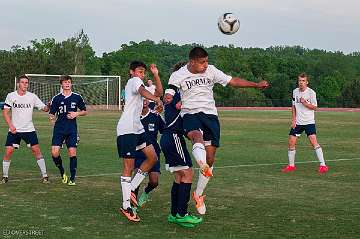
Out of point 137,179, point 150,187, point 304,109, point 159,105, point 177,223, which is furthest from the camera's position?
point 304,109

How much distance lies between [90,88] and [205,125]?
5794 cm

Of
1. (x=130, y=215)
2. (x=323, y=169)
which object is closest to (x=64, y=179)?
(x=130, y=215)

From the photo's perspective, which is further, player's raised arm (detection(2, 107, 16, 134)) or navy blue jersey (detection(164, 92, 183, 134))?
player's raised arm (detection(2, 107, 16, 134))

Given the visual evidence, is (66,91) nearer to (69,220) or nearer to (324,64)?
(69,220)

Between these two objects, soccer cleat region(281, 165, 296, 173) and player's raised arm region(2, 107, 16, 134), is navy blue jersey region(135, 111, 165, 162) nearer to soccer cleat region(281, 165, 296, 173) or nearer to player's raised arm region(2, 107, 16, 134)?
player's raised arm region(2, 107, 16, 134)

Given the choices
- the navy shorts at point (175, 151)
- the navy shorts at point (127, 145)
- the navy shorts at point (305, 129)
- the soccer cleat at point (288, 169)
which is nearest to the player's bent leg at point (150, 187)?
the navy shorts at point (127, 145)

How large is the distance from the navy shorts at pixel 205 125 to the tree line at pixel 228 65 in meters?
70.1

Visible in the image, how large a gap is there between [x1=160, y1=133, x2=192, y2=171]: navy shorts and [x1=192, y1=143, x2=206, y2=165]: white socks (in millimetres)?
305

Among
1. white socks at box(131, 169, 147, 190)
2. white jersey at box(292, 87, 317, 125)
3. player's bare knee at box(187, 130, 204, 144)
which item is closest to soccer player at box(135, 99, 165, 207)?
white socks at box(131, 169, 147, 190)

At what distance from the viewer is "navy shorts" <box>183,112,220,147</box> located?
28.9 feet

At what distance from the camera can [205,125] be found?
8.90 meters

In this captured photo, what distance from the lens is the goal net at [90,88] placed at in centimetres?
6175

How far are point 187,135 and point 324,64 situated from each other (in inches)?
5151

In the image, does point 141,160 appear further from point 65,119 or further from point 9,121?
point 9,121
